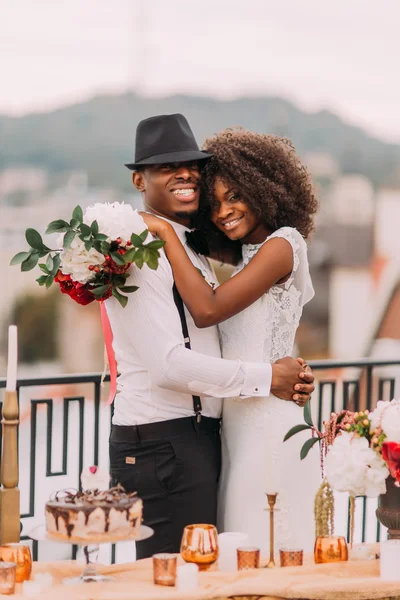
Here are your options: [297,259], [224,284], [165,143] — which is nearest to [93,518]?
[224,284]

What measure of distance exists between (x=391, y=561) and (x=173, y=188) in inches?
44.1

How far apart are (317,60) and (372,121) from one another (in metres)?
5.47

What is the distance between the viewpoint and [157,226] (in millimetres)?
2117

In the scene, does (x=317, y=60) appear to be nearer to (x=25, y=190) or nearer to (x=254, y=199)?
(x=25, y=190)

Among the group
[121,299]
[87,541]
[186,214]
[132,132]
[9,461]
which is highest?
[132,132]

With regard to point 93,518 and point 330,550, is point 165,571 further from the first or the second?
point 330,550

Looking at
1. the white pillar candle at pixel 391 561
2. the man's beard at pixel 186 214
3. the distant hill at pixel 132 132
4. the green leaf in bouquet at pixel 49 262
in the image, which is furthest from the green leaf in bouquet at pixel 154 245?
the distant hill at pixel 132 132

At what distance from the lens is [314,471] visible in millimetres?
2291

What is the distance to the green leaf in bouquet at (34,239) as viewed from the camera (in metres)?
1.96

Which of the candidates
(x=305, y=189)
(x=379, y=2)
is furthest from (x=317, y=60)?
(x=305, y=189)

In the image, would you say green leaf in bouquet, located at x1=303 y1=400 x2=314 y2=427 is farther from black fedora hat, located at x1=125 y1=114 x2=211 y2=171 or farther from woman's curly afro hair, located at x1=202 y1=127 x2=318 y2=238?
black fedora hat, located at x1=125 y1=114 x2=211 y2=171

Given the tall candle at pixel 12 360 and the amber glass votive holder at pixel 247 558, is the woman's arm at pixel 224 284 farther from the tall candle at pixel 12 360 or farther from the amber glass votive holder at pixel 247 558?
the amber glass votive holder at pixel 247 558

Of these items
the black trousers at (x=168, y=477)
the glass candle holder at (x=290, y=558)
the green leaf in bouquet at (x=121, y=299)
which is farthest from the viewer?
the black trousers at (x=168, y=477)

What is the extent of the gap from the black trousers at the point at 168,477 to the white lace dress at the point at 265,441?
4.0 inches
